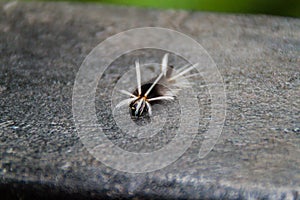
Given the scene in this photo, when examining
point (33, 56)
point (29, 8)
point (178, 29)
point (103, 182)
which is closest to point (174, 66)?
point (178, 29)

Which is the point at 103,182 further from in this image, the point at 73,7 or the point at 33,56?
the point at 73,7

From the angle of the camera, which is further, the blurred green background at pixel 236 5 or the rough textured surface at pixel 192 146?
the blurred green background at pixel 236 5

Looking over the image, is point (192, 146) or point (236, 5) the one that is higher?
point (236, 5)

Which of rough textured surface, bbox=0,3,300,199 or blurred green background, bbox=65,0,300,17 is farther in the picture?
blurred green background, bbox=65,0,300,17

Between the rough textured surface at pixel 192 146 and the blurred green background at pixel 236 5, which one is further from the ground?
the blurred green background at pixel 236 5

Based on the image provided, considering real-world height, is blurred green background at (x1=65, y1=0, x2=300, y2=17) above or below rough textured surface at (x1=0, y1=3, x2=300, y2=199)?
above
